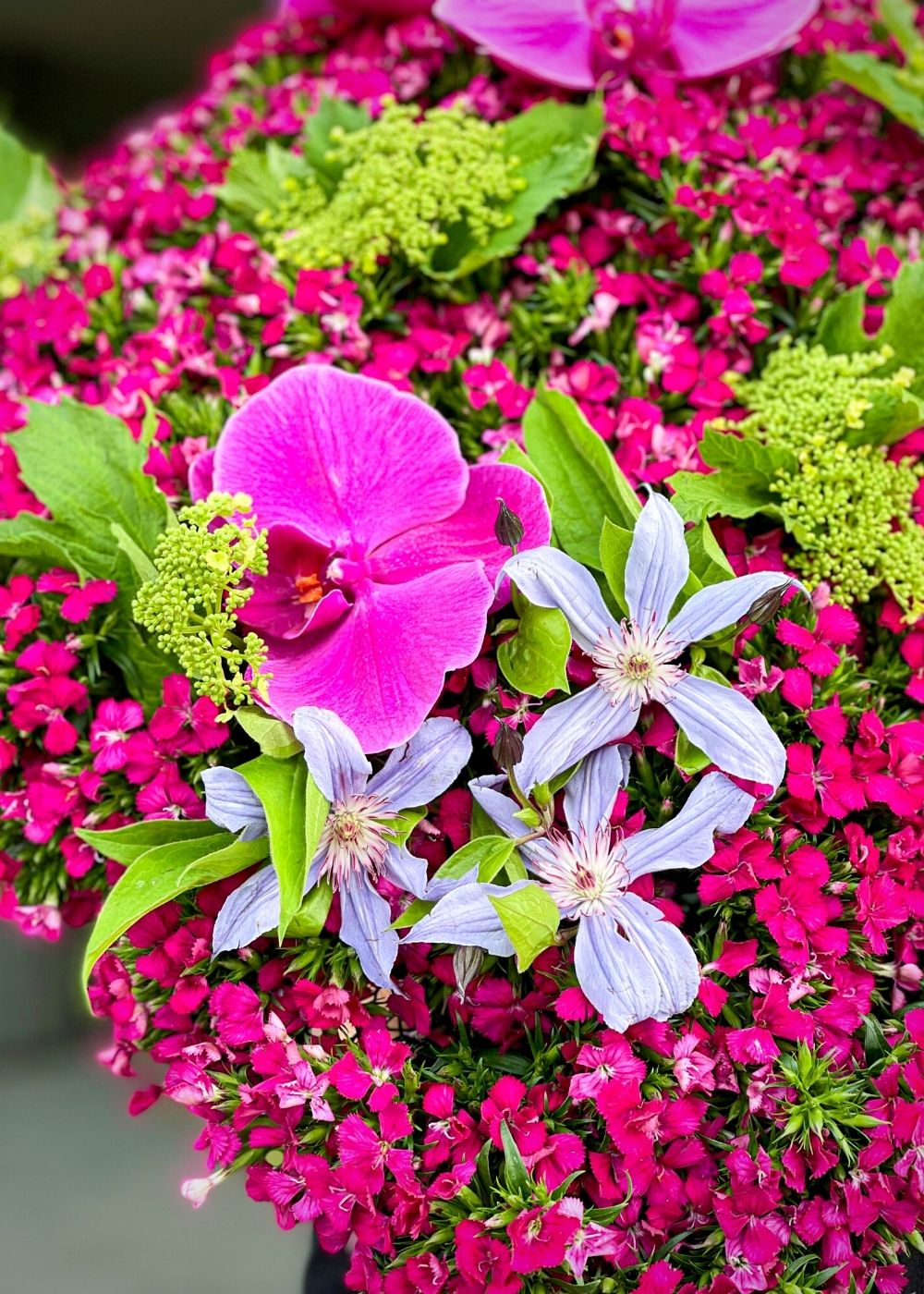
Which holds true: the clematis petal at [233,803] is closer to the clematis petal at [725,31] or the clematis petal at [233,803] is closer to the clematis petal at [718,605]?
the clematis petal at [718,605]

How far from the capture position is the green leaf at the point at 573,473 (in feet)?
1.99

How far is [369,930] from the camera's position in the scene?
0.54 metres

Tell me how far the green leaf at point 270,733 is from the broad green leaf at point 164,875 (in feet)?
0.14

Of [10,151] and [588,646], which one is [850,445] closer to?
[588,646]

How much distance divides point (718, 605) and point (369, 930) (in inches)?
8.5

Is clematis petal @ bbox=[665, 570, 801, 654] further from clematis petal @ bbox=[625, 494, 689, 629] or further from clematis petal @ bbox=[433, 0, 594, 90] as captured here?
clematis petal @ bbox=[433, 0, 594, 90]

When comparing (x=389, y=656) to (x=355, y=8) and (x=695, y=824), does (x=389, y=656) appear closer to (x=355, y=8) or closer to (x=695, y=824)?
(x=695, y=824)

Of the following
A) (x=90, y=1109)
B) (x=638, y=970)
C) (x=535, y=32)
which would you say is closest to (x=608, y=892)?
(x=638, y=970)

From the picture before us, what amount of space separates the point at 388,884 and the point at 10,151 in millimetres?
668

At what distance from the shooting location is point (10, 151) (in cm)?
91

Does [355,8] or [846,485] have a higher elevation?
[355,8]

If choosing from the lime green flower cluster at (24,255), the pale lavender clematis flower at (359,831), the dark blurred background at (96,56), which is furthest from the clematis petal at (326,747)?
the dark blurred background at (96,56)

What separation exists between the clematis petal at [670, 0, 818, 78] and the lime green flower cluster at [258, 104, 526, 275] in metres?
0.14

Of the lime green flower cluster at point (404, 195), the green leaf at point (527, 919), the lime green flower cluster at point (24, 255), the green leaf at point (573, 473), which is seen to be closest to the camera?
the green leaf at point (527, 919)
